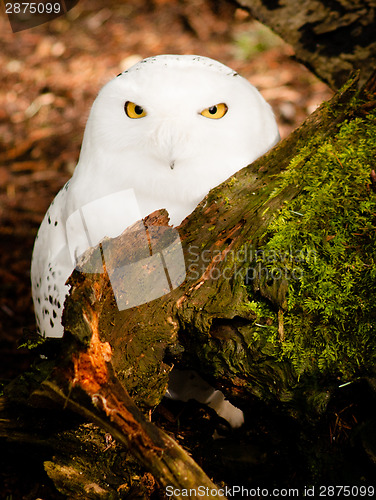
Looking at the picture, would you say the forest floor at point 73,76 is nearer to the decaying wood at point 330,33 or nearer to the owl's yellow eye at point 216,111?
the decaying wood at point 330,33

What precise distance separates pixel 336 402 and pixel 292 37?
8.22 ft

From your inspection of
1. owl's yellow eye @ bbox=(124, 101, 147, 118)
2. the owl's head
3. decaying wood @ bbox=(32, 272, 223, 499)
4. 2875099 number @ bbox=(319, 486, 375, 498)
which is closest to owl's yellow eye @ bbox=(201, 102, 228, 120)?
the owl's head

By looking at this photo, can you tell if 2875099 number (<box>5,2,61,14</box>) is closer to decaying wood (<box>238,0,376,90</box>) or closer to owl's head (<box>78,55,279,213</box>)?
decaying wood (<box>238,0,376,90</box>)

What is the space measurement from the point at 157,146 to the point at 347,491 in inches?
49.8

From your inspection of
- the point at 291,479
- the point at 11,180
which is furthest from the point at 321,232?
the point at 11,180

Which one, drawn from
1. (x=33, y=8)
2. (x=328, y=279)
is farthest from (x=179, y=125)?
(x=33, y=8)

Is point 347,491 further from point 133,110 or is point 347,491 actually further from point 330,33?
point 330,33

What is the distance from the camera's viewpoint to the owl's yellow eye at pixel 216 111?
169 centimetres

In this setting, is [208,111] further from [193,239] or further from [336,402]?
[336,402]

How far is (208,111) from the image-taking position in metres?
1.69

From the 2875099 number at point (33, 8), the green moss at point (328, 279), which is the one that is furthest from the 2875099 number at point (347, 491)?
the 2875099 number at point (33, 8)

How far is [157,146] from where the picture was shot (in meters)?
1.68

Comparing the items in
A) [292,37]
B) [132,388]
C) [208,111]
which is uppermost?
[208,111]

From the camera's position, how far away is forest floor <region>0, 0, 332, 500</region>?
3.54 m
